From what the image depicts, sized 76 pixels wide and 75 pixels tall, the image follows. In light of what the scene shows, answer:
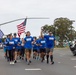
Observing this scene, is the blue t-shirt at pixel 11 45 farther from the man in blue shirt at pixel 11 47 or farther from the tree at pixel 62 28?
the tree at pixel 62 28

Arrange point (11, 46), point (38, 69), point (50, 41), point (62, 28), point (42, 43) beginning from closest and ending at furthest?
point (38, 69), point (50, 41), point (11, 46), point (42, 43), point (62, 28)

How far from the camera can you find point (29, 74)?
13047 millimetres

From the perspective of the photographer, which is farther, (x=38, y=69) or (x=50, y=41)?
(x=50, y=41)

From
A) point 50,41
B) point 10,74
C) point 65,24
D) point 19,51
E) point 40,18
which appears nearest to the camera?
point 10,74

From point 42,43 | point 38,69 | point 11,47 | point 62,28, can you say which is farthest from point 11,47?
point 62,28

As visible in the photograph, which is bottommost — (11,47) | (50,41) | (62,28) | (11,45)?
(11,47)

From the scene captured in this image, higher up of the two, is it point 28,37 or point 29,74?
point 28,37

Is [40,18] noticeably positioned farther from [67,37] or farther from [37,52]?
[67,37]

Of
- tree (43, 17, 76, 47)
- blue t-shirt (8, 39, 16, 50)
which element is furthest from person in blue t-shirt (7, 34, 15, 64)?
tree (43, 17, 76, 47)

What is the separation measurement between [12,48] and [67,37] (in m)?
65.9

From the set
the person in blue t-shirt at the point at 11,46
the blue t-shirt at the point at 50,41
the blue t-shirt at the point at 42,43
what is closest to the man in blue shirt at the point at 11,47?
the person in blue t-shirt at the point at 11,46

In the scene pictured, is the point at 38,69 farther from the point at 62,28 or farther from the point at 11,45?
the point at 62,28

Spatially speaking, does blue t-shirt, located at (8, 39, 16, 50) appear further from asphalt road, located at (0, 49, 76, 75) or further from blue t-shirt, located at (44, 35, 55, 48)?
blue t-shirt, located at (44, 35, 55, 48)

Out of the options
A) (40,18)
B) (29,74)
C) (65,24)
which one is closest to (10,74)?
(29,74)
